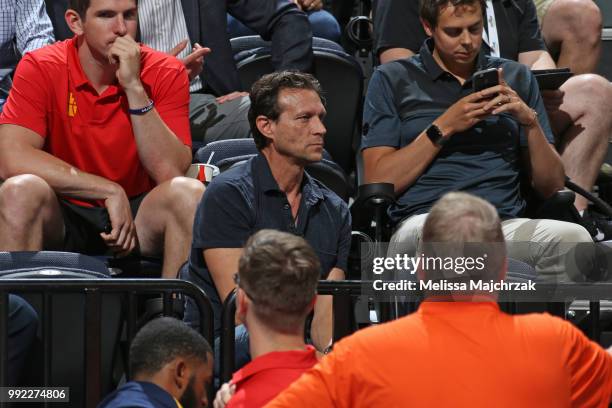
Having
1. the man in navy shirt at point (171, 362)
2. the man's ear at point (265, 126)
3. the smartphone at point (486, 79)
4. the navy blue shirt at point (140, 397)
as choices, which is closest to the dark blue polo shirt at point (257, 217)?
the man's ear at point (265, 126)

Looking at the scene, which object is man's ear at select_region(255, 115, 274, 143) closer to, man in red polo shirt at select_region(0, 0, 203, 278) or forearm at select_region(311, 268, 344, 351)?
man in red polo shirt at select_region(0, 0, 203, 278)

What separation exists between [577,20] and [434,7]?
132 cm

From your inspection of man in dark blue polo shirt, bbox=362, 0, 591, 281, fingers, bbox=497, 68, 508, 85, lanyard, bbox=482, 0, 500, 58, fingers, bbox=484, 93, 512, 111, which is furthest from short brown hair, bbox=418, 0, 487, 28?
lanyard, bbox=482, 0, 500, 58

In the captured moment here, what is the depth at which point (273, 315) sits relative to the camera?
310 cm

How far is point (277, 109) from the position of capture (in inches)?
188

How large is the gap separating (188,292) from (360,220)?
1140 millimetres

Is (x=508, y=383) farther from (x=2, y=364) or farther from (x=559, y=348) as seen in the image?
(x=2, y=364)

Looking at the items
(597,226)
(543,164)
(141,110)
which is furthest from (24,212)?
(597,226)

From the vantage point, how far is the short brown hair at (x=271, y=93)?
4.77 metres

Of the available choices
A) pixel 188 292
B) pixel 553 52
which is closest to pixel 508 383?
pixel 188 292

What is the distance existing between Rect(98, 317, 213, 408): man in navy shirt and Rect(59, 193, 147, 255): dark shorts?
1.65 m

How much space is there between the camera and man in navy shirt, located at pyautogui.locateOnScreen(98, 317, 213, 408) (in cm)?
334

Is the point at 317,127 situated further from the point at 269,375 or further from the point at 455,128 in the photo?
the point at 269,375

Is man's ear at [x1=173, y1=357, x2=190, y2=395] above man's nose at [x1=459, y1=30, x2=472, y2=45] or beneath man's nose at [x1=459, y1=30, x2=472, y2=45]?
beneath
